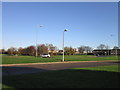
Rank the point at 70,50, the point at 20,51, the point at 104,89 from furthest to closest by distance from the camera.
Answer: the point at 70,50
the point at 20,51
the point at 104,89

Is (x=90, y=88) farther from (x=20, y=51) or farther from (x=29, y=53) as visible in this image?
(x=20, y=51)

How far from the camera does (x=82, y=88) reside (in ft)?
23.7

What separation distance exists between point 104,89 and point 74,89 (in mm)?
1284

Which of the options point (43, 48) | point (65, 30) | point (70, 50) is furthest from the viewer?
point (70, 50)

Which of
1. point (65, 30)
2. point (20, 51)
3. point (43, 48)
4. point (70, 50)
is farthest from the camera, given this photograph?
point (70, 50)

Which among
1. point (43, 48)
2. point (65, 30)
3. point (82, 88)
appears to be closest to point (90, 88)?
point (82, 88)

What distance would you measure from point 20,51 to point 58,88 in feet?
286

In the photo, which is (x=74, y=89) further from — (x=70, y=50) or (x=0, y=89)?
(x=70, y=50)

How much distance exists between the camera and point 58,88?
23.9 feet

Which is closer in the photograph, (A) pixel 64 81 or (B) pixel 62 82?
(B) pixel 62 82

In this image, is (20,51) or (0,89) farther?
(20,51)

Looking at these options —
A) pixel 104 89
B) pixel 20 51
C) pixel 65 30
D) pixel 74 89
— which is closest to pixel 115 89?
pixel 104 89

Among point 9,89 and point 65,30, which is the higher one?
point 65,30

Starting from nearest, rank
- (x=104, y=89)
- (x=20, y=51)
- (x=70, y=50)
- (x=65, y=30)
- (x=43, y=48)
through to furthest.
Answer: (x=104, y=89) → (x=65, y=30) → (x=43, y=48) → (x=20, y=51) → (x=70, y=50)
